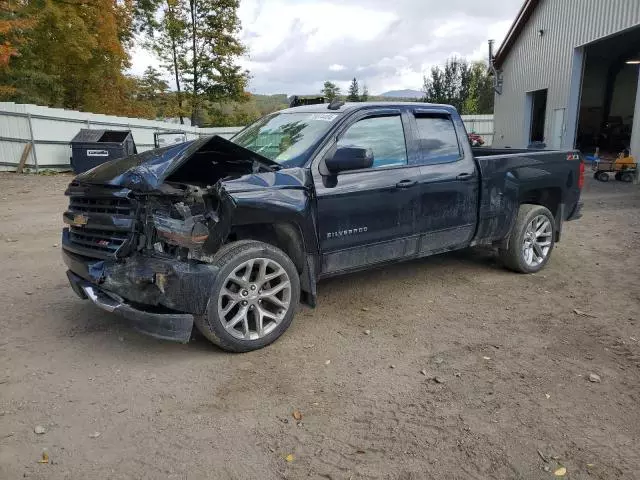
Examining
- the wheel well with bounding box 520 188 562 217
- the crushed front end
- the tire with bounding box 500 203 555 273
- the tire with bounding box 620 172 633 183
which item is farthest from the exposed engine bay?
the tire with bounding box 620 172 633 183

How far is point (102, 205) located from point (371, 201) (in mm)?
2194

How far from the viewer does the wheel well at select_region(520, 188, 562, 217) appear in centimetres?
597

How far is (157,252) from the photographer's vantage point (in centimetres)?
363

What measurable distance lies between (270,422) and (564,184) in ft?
15.7

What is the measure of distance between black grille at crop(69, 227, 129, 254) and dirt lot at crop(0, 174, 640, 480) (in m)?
0.75

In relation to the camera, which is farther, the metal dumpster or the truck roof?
the metal dumpster

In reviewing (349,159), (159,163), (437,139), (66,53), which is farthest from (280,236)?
(66,53)

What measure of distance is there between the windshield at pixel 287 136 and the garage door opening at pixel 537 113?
18.5 meters

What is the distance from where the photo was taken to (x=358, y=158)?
4008 millimetres

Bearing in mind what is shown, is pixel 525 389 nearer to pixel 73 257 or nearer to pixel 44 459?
pixel 44 459

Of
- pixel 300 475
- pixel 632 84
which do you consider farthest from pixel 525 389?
pixel 632 84

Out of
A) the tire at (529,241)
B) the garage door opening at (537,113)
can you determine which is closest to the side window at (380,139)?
the tire at (529,241)

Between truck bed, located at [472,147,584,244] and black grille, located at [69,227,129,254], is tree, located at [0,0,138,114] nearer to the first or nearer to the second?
black grille, located at [69,227,129,254]

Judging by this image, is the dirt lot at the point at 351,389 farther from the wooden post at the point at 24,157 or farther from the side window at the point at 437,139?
the wooden post at the point at 24,157
